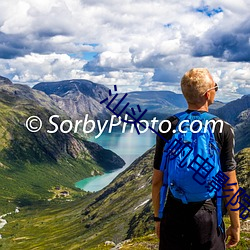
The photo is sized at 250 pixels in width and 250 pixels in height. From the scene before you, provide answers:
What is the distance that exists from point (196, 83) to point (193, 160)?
86.3 inches

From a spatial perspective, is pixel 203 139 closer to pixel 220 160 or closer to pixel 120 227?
pixel 220 160

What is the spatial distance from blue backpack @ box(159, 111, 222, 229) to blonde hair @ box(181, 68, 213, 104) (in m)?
0.52

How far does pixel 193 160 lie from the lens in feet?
32.1

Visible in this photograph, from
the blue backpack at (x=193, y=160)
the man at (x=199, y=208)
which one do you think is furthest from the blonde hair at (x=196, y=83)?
the blue backpack at (x=193, y=160)

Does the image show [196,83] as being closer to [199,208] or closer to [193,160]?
[193,160]

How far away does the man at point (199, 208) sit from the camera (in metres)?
10.2

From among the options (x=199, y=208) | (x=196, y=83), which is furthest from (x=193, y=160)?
(x=196, y=83)

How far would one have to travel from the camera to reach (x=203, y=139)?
32.6 feet

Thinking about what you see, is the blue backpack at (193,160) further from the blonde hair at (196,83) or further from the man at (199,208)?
the blonde hair at (196,83)

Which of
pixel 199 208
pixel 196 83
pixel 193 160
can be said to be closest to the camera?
pixel 193 160

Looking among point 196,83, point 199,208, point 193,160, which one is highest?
point 196,83

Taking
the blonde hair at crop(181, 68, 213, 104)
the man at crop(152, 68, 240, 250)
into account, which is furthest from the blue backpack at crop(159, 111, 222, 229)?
the blonde hair at crop(181, 68, 213, 104)

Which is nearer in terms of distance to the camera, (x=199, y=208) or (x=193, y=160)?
(x=193, y=160)

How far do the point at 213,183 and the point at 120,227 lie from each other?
150131mm
